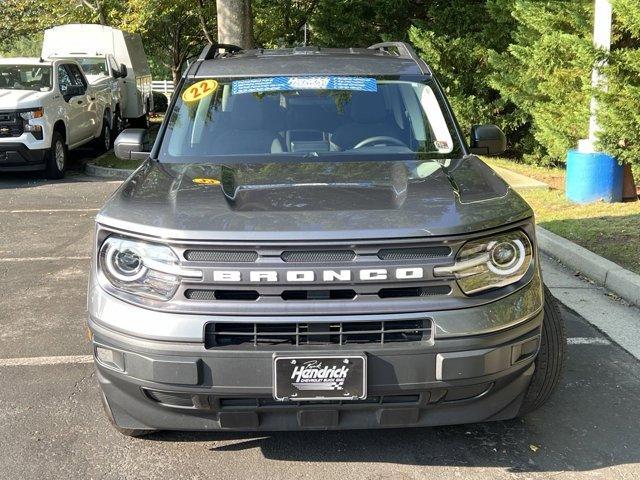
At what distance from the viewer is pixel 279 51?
17.0ft

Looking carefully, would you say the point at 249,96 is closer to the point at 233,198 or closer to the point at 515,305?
the point at 233,198

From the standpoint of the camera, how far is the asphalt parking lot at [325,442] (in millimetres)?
3110

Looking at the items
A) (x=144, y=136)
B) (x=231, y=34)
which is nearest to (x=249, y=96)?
(x=144, y=136)

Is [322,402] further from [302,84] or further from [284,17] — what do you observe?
[284,17]

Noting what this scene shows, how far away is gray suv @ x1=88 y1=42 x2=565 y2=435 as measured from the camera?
2.68 m

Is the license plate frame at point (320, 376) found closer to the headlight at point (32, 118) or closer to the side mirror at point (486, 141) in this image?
the side mirror at point (486, 141)

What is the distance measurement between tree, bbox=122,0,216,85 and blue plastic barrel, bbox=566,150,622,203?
1579cm

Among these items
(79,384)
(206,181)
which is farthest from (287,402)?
(79,384)

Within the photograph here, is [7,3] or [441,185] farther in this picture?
[7,3]

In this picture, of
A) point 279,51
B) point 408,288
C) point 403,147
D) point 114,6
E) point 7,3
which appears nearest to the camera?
point 408,288

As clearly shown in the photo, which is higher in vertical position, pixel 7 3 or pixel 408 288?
pixel 7 3

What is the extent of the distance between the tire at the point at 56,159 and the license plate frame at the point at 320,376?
31.6 feet

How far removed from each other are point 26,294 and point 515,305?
4.21 meters

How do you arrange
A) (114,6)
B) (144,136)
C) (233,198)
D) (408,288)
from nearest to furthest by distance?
(408,288), (233,198), (144,136), (114,6)
